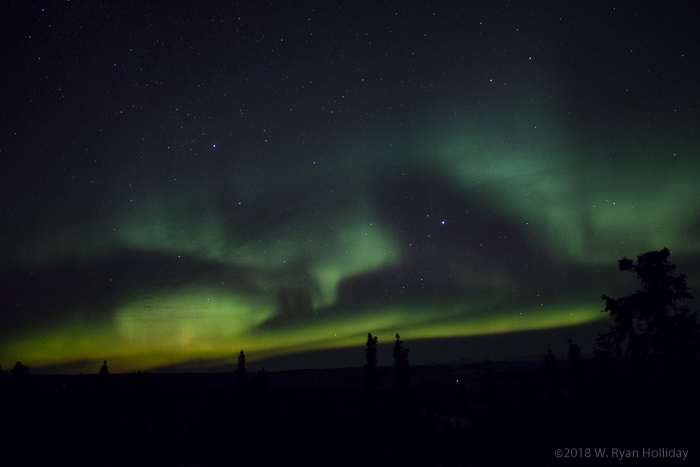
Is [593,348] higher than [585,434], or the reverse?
[593,348]

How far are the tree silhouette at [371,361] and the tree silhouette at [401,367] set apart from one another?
3189 mm

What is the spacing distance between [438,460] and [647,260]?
105 ft

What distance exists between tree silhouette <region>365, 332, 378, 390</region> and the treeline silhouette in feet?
0.41

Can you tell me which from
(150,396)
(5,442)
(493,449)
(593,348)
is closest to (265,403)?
(150,396)

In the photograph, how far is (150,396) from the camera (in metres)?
61.6

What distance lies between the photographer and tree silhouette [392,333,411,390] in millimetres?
43625

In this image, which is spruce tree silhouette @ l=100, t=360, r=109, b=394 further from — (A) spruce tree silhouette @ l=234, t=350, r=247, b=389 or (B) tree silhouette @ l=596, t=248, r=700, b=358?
(B) tree silhouette @ l=596, t=248, r=700, b=358

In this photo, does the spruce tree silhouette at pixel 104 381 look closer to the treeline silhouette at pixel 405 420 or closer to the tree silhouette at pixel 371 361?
the treeline silhouette at pixel 405 420

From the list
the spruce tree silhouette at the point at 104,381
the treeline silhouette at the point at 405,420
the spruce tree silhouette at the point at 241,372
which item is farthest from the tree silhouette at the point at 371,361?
the spruce tree silhouette at the point at 104,381

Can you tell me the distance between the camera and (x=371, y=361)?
47.4 m

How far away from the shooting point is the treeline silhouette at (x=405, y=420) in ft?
42.4

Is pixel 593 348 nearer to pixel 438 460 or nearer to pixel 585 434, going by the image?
pixel 585 434

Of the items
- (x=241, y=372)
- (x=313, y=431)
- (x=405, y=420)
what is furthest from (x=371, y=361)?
(x=241, y=372)

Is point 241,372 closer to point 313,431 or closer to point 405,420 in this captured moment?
point 313,431
